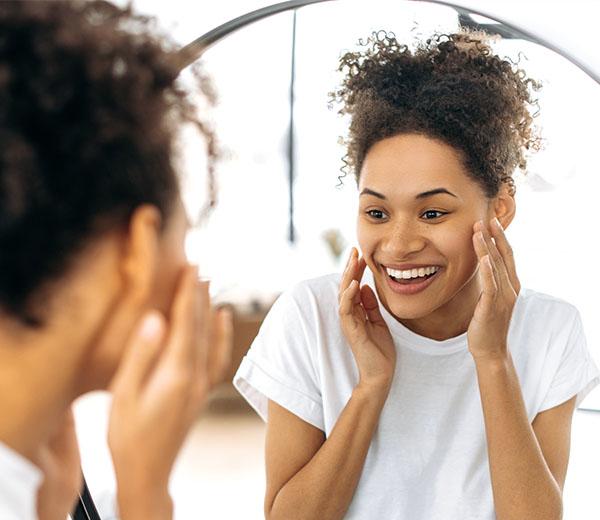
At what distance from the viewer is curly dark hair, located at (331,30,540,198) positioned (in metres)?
1.20

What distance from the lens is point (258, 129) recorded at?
554 centimetres

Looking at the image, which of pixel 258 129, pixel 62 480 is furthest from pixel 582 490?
pixel 258 129

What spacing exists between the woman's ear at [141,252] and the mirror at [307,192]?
226 centimetres

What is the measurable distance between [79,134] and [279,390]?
2.24 ft

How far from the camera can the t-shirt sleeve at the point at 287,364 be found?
1232mm

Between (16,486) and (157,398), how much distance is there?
4.3 inches

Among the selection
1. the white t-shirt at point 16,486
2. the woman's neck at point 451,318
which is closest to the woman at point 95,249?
the white t-shirt at point 16,486

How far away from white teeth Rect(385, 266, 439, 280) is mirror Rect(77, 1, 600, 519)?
1687mm

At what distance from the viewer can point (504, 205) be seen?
128cm

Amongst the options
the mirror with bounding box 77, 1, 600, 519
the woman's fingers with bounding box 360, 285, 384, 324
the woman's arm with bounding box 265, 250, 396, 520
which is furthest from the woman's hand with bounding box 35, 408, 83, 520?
the mirror with bounding box 77, 1, 600, 519

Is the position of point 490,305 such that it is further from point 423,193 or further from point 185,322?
point 185,322

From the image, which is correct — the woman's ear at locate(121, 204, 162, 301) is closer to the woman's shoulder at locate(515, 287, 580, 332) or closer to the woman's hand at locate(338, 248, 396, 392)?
the woman's hand at locate(338, 248, 396, 392)

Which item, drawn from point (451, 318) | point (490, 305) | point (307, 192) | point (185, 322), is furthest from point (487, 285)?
point (307, 192)

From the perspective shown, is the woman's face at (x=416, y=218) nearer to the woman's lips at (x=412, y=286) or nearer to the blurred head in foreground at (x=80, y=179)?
the woman's lips at (x=412, y=286)
